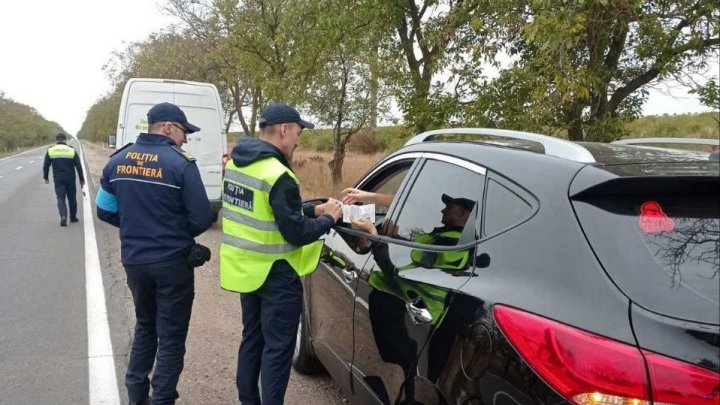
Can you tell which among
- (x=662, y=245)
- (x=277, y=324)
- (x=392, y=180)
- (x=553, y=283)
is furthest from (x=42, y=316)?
(x=662, y=245)

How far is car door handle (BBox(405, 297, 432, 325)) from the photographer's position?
2.04 meters

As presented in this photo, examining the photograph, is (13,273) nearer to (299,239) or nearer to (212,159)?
(212,159)

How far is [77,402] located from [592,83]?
16.2 feet

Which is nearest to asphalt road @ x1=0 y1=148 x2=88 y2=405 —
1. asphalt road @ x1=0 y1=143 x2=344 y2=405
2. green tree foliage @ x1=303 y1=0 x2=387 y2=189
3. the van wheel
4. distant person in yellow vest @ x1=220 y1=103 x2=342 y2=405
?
asphalt road @ x1=0 y1=143 x2=344 y2=405

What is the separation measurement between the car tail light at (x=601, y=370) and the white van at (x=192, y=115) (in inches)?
338

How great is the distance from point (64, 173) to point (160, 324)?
880cm

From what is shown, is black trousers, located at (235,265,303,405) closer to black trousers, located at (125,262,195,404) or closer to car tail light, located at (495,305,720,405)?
black trousers, located at (125,262,195,404)

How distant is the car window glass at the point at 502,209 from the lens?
188 centimetres

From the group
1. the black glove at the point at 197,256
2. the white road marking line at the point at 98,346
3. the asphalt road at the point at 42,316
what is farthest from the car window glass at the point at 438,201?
the asphalt road at the point at 42,316

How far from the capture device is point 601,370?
140 cm

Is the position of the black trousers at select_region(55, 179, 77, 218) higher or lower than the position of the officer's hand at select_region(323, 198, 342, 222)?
lower

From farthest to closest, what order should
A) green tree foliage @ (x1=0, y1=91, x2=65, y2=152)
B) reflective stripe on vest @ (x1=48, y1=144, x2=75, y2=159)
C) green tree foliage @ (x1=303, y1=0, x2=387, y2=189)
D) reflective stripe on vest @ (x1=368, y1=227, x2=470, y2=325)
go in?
green tree foliage @ (x1=0, y1=91, x2=65, y2=152)
green tree foliage @ (x1=303, y1=0, x2=387, y2=189)
reflective stripe on vest @ (x1=48, y1=144, x2=75, y2=159)
reflective stripe on vest @ (x1=368, y1=227, x2=470, y2=325)

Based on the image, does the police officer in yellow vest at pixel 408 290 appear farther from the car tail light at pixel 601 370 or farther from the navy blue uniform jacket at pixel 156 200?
the navy blue uniform jacket at pixel 156 200

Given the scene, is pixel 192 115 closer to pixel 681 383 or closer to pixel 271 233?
pixel 271 233
